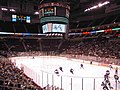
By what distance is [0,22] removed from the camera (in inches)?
1491

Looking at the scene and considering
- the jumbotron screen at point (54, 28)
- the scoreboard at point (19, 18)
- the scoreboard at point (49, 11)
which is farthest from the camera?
the scoreboard at point (19, 18)

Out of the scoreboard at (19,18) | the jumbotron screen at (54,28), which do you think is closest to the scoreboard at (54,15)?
the jumbotron screen at (54,28)

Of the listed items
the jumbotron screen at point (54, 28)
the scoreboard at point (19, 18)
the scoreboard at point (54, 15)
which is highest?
the scoreboard at point (19, 18)

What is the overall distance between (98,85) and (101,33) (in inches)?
982

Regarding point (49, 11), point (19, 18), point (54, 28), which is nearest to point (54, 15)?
point (49, 11)

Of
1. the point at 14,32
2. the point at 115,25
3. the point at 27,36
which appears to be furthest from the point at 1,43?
the point at 115,25

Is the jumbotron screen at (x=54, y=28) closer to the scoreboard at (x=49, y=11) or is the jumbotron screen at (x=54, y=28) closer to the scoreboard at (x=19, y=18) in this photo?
the scoreboard at (x=49, y=11)

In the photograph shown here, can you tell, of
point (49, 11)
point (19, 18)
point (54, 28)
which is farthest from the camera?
point (19, 18)

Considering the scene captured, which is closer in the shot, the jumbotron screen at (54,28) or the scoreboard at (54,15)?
the scoreboard at (54,15)

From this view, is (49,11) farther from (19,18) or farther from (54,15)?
(19,18)

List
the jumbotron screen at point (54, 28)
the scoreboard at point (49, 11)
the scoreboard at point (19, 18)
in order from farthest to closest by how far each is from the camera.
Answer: the scoreboard at point (19, 18) → the jumbotron screen at point (54, 28) → the scoreboard at point (49, 11)

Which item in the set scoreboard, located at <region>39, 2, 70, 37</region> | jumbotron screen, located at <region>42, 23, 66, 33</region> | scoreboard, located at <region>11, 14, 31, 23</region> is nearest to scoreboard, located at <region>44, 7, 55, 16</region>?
scoreboard, located at <region>39, 2, 70, 37</region>

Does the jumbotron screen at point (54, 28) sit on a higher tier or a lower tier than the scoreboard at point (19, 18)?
lower

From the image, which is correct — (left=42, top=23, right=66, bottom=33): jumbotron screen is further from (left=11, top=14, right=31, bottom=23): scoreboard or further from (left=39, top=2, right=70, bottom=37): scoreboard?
(left=11, top=14, right=31, bottom=23): scoreboard
